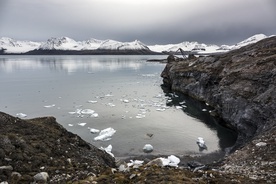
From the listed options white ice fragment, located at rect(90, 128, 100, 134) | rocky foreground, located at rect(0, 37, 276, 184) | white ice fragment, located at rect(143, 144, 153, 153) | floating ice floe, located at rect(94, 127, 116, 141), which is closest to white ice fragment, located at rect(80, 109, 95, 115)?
white ice fragment, located at rect(90, 128, 100, 134)

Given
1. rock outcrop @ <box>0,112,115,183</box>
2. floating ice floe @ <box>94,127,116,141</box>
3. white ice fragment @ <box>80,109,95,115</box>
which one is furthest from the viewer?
white ice fragment @ <box>80,109,95,115</box>

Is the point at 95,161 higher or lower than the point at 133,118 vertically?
higher

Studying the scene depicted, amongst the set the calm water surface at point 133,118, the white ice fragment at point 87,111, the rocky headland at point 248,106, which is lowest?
the calm water surface at point 133,118

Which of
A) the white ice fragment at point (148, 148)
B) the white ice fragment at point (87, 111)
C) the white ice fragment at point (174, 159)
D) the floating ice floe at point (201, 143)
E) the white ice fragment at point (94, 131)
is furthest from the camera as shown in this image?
the white ice fragment at point (87, 111)

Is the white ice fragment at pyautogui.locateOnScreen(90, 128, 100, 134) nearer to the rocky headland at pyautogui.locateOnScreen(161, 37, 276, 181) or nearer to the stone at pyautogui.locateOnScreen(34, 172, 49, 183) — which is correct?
the rocky headland at pyautogui.locateOnScreen(161, 37, 276, 181)

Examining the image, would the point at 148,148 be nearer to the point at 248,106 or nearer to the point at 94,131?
the point at 94,131

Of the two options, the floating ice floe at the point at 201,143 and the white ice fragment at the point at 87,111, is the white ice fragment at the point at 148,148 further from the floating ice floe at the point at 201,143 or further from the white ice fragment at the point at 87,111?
the white ice fragment at the point at 87,111

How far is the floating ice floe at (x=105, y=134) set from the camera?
2522 cm

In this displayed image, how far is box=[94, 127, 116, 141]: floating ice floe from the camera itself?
25.2m

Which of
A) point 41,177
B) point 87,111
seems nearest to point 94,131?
point 87,111

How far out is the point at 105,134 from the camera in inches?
1023

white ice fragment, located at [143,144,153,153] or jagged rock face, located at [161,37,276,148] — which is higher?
jagged rock face, located at [161,37,276,148]

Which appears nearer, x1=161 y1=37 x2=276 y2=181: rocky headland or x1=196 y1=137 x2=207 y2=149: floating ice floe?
x1=161 y1=37 x2=276 y2=181: rocky headland

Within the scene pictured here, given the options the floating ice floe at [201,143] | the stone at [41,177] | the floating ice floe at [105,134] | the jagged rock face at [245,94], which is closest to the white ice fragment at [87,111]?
the floating ice floe at [105,134]
